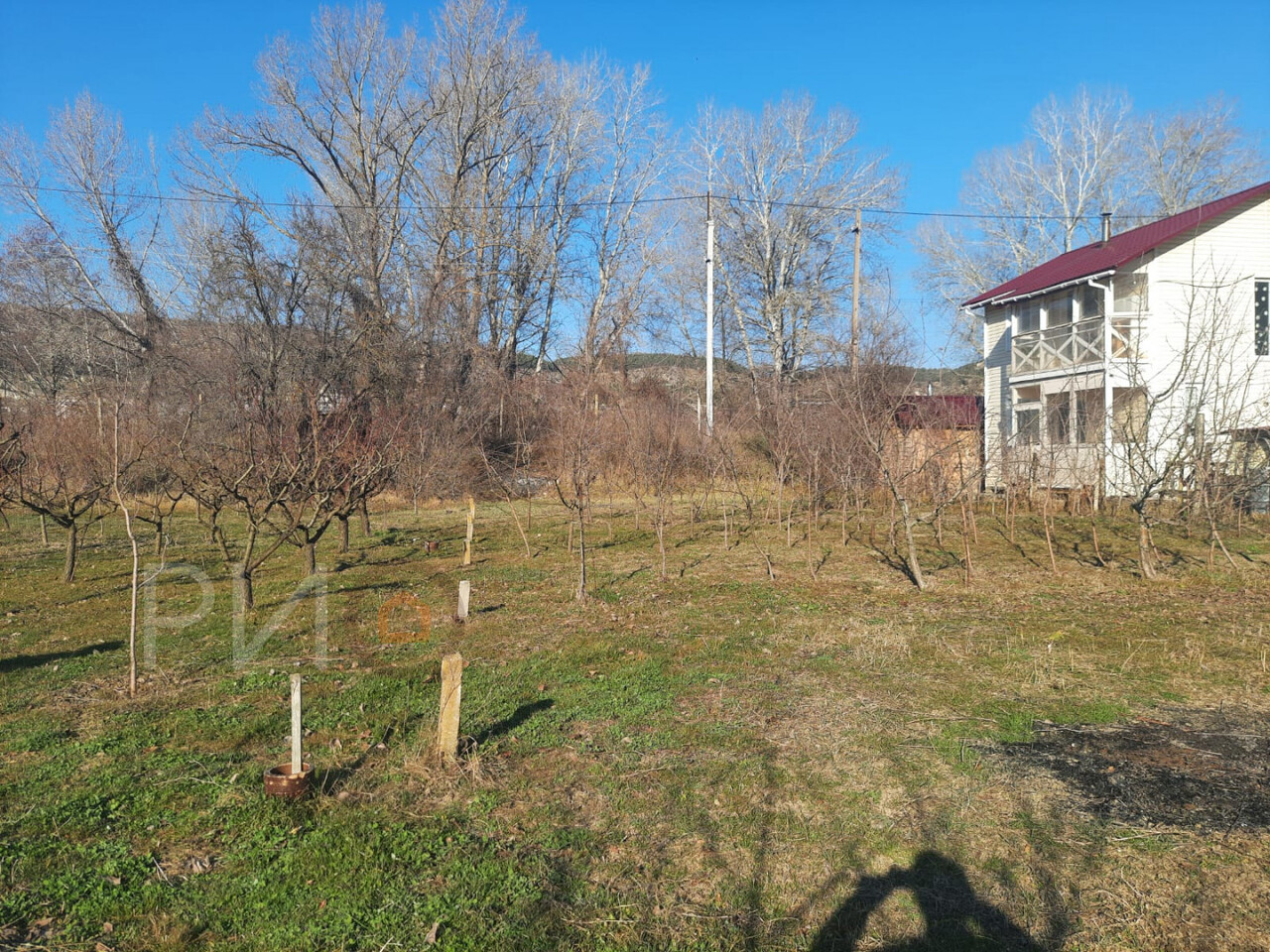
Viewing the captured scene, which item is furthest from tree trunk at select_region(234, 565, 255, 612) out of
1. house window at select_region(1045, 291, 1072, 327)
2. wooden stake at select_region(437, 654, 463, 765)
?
house window at select_region(1045, 291, 1072, 327)

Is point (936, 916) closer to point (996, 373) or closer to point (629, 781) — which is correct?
point (629, 781)

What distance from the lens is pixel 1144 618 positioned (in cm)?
928

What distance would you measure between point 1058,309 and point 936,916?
2193cm

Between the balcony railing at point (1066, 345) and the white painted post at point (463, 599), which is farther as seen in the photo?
the balcony railing at point (1066, 345)

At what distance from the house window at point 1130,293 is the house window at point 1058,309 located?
1.20 metres

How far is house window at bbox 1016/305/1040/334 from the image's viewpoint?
23.1 m

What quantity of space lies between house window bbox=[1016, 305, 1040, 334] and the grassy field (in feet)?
46.0

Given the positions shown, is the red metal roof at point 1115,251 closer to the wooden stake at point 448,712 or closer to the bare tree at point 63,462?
the wooden stake at point 448,712

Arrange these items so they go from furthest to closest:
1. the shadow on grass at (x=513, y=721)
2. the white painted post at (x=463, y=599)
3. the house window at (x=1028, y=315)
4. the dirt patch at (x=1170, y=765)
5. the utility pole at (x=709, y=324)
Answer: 1. the utility pole at (x=709, y=324)
2. the house window at (x=1028, y=315)
3. the white painted post at (x=463, y=599)
4. the shadow on grass at (x=513, y=721)
5. the dirt patch at (x=1170, y=765)

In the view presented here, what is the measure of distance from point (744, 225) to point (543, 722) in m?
29.8

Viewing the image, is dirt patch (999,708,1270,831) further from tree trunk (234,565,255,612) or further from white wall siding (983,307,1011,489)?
white wall siding (983,307,1011,489)

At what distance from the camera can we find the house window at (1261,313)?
65.7 ft

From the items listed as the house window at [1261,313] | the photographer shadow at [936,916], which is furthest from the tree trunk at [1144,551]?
the house window at [1261,313]

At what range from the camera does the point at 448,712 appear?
17.4ft
